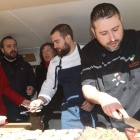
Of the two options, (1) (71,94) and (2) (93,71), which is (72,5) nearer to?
(2) (93,71)

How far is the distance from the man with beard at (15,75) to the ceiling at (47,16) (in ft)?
0.63

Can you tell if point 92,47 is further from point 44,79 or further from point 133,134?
point 44,79

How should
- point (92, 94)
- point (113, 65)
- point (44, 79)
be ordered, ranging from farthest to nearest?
point (44, 79) → point (113, 65) → point (92, 94)

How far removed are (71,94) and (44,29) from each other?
843mm

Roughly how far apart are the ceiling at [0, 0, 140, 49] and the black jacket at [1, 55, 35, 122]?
1.19 ft

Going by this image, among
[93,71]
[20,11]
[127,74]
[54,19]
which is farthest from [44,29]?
[127,74]

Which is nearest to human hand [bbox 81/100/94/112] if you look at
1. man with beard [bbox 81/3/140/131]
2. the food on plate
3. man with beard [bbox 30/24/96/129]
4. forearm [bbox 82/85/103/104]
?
man with beard [bbox 30/24/96/129]

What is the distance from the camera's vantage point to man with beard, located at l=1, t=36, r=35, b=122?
2379mm

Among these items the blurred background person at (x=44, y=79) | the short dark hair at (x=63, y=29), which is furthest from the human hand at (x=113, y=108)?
the blurred background person at (x=44, y=79)

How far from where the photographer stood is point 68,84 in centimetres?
180

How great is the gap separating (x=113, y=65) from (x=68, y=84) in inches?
22.5

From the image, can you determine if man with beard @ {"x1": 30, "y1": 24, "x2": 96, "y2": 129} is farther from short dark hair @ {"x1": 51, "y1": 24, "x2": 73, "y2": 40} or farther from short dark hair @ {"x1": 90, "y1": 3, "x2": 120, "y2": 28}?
short dark hair @ {"x1": 90, "y1": 3, "x2": 120, "y2": 28}

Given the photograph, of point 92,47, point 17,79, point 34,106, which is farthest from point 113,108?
point 17,79

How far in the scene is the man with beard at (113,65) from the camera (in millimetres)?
1245
